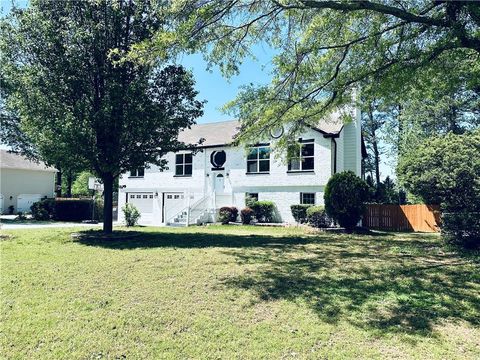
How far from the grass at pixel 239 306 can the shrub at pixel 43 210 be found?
60.5 ft

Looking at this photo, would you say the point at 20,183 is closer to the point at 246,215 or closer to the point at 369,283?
the point at 246,215

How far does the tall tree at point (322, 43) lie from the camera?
8.44 metres

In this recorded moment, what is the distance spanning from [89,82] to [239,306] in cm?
1143

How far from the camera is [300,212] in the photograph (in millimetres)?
21234

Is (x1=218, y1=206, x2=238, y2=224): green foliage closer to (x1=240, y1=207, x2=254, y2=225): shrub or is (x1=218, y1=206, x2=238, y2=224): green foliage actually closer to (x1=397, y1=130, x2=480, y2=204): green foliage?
(x1=240, y1=207, x2=254, y2=225): shrub

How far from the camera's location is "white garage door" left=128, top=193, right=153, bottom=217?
27484mm

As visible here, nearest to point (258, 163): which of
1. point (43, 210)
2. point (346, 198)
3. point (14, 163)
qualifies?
point (346, 198)

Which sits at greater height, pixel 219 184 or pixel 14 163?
pixel 14 163

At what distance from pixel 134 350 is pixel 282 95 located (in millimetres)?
9901

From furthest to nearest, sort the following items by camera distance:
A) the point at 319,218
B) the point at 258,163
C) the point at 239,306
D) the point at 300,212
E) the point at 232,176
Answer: the point at 232,176
the point at 258,163
the point at 300,212
the point at 319,218
the point at 239,306

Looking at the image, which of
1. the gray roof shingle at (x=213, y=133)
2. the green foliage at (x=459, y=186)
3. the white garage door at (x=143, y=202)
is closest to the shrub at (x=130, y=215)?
the white garage door at (x=143, y=202)

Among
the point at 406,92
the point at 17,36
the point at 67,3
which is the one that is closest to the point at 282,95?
the point at 406,92

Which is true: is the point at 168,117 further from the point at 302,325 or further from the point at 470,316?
the point at 470,316

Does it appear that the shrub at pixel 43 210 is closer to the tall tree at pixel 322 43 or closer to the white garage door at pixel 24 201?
the white garage door at pixel 24 201
